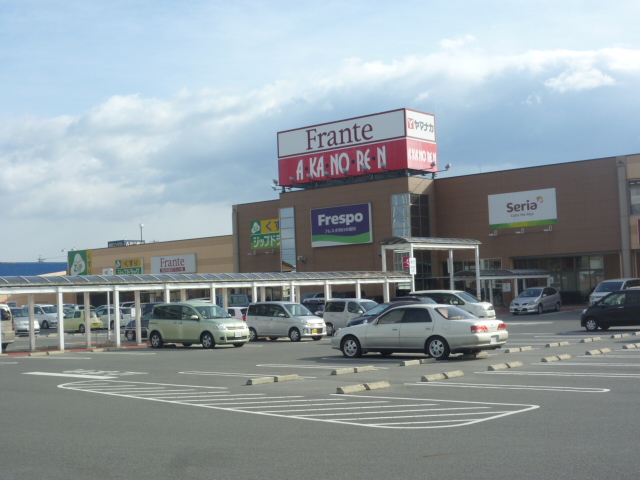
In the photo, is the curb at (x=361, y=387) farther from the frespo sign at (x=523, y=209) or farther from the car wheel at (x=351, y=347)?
the frespo sign at (x=523, y=209)

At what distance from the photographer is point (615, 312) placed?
2748 cm

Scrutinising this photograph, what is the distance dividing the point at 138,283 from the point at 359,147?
97.6 ft

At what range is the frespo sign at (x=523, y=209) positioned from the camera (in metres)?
52.2

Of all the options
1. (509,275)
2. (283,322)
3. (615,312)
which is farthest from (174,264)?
(615,312)

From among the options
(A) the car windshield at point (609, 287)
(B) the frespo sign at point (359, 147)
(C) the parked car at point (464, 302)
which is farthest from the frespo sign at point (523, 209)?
(C) the parked car at point (464, 302)

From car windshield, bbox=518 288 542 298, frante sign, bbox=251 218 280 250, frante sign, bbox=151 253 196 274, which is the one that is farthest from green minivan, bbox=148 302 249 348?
frante sign, bbox=151 253 196 274

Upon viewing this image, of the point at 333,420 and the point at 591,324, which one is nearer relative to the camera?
the point at 333,420

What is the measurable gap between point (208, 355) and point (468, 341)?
8.86 m

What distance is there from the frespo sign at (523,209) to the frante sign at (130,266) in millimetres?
36279

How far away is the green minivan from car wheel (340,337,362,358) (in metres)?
6.74

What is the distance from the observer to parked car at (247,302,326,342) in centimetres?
2964

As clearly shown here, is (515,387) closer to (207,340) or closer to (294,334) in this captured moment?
(207,340)

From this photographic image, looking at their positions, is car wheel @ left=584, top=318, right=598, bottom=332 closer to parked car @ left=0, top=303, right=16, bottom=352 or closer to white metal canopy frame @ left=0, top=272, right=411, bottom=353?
white metal canopy frame @ left=0, top=272, right=411, bottom=353

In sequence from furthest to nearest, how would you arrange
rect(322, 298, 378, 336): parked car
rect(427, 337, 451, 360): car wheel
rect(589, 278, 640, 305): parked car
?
1. rect(589, 278, 640, 305): parked car
2. rect(322, 298, 378, 336): parked car
3. rect(427, 337, 451, 360): car wheel
